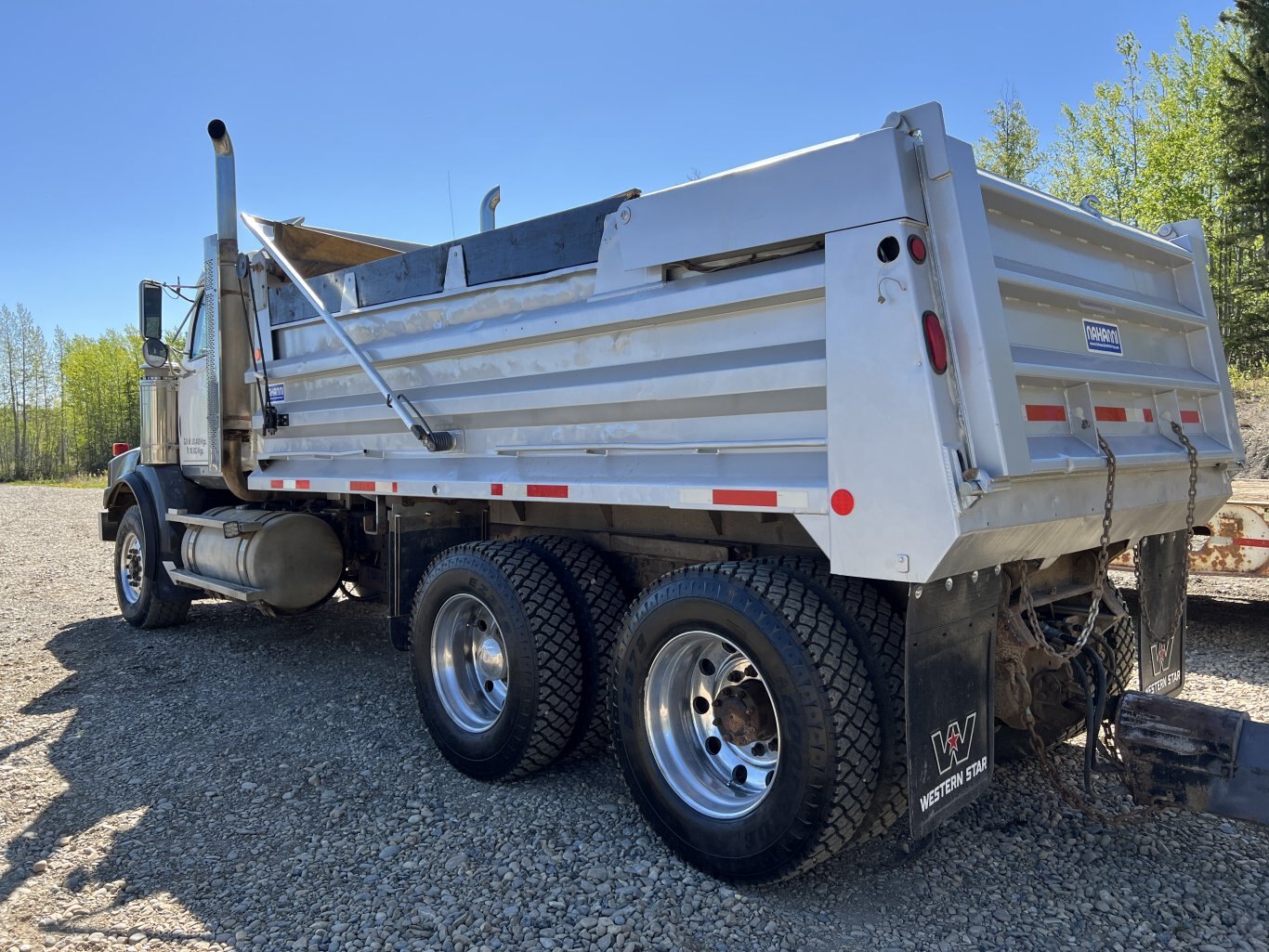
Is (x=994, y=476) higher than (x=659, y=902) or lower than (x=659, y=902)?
higher

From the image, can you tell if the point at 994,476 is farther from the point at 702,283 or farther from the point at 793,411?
the point at 702,283

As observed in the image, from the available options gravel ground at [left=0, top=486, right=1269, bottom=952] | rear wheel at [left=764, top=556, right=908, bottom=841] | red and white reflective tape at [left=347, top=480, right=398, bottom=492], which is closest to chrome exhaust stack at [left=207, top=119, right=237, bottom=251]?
red and white reflective tape at [left=347, top=480, right=398, bottom=492]

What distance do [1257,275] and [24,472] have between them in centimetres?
5686

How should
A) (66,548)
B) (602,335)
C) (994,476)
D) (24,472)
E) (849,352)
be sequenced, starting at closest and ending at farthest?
(994,476) < (849,352) < (602,335) < (66,548) < (24,472)

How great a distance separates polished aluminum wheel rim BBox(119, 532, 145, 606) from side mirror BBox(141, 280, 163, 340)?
1.86 m

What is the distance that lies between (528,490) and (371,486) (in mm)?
1438

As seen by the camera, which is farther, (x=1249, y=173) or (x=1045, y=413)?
(x=1249, y=173)

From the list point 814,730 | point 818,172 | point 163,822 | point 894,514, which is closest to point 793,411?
point 894,514

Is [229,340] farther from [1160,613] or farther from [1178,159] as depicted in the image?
[1178,159]

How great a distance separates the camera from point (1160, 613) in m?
3.86

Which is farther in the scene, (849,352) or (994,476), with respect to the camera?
(849,352)

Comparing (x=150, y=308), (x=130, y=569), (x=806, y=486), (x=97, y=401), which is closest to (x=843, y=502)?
(x=806, y=486)

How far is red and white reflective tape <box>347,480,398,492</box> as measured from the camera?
15.9 ft

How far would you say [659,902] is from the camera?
3.00 m
